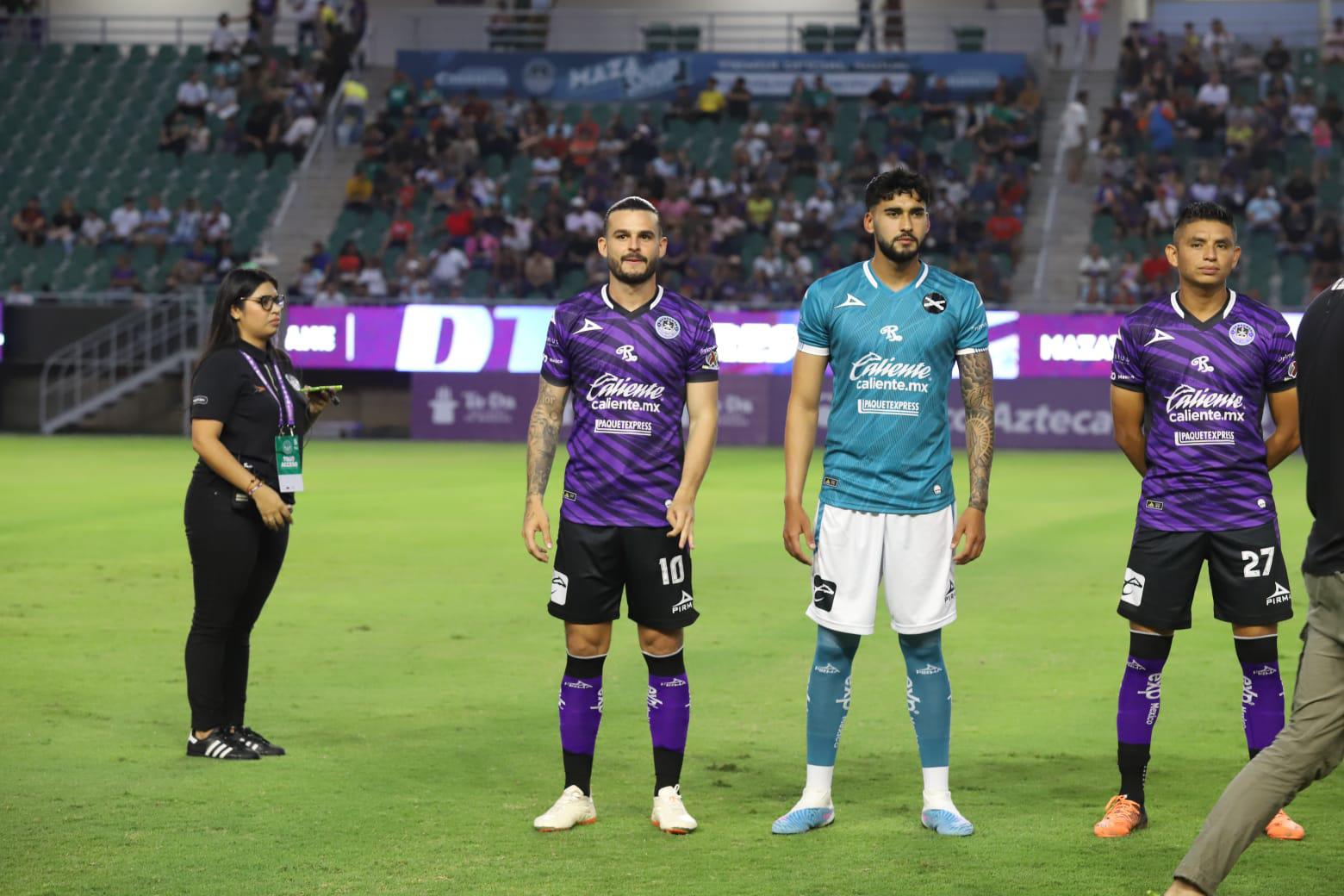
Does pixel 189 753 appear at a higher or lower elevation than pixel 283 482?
lower

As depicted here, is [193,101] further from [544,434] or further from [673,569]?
[673,569]

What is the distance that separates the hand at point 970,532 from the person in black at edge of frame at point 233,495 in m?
2.81

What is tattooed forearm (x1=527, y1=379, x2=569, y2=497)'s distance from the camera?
6.49m

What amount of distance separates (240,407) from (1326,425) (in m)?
4.46

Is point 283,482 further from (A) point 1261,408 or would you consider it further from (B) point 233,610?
(A) point 1261,408

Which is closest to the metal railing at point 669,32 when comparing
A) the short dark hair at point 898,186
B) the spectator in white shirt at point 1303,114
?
the spectator in white shirt at point 1303,114

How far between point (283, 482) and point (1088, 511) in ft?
39.5

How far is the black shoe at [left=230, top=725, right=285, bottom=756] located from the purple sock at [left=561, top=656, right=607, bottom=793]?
1573mm

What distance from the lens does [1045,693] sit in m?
8.83

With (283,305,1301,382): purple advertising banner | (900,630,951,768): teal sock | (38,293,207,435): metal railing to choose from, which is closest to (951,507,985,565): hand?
(900,630,951,768): teal sock

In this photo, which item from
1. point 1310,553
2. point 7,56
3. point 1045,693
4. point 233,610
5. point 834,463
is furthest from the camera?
point 7,56

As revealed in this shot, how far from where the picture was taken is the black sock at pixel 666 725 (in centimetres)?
641

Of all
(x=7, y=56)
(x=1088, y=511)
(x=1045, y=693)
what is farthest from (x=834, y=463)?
(x=7, y=56)

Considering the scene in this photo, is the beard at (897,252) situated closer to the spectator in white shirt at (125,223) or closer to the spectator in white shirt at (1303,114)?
the spectator in white shirt at (1303,114)
